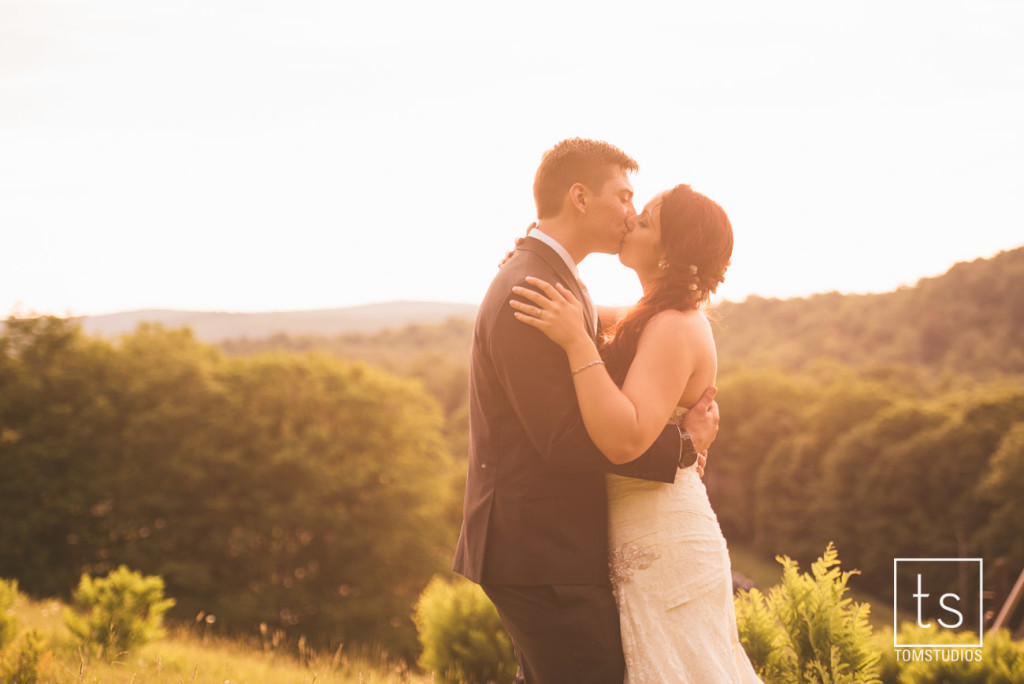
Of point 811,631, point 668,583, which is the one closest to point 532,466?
point 668,583

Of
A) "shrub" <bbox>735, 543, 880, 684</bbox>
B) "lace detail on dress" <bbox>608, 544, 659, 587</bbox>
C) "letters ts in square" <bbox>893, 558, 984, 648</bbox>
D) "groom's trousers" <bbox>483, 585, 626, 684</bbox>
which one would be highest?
"lace detail on dress" <bbox>608, 544, 659, 587</bbox>

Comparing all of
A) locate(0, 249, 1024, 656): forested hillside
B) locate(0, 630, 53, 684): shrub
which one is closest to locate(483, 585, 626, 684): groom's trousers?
locate(0, 630, 53, 684): shrub

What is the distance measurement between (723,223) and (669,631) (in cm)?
190

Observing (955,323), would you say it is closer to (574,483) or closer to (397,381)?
(397,381)

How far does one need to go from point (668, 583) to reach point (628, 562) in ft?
0.66

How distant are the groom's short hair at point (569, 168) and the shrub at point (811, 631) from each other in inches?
107

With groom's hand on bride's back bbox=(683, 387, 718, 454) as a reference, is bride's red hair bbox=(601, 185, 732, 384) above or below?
above

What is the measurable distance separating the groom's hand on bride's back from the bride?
0.04 m

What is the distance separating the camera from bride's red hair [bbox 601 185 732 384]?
3785 millimetres

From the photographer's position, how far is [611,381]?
3314 millimetres

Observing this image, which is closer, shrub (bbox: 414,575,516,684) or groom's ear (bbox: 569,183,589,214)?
groom's ear (bbox: 569,183,589,214)

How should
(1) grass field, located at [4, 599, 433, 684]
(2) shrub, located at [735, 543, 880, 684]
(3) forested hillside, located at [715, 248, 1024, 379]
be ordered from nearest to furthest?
1. (2) shrub, located at [735, 543, 880, 684]
2. (1) grass field, located at [4, 599, 433, 684]
3. (3) forested hillside, located at [715, 248, 1024, 379]

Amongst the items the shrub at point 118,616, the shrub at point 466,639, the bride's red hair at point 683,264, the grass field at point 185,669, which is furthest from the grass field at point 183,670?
the bride's red hair at point 683,264

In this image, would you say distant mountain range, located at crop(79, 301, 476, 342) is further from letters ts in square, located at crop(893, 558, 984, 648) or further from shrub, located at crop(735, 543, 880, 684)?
shrub, located at crop(735, 543, 880, 684)
